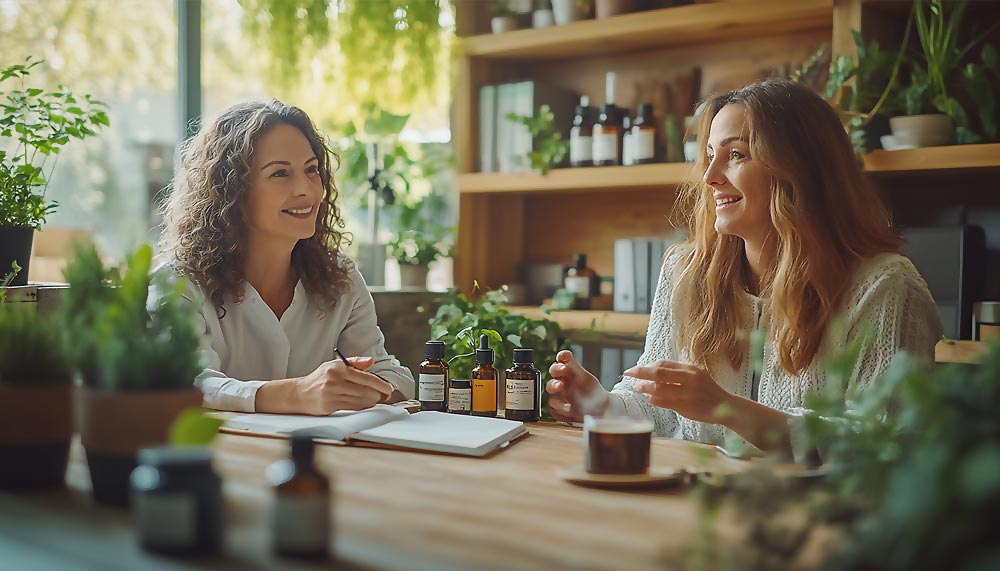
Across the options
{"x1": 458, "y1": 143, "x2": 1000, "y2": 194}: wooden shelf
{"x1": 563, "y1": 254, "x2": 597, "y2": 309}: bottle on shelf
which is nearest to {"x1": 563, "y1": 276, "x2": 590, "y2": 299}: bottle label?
{"x1": 563, "y1": 254, "x2": 597, "y2": 309}: bottle on shelf

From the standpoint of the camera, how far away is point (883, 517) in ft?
2.51

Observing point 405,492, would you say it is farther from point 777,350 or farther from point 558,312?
point 558,312

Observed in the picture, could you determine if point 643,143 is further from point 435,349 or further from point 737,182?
point 435,349

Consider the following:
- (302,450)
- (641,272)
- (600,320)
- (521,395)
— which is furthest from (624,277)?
(302,450)

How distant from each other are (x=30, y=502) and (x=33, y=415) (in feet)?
0.37

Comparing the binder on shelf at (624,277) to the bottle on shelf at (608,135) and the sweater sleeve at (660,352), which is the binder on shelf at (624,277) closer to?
the bottle on shelf at (608,135)

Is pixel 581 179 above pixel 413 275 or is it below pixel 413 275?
above

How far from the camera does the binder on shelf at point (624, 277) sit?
3.36m

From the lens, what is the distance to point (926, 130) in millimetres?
2746

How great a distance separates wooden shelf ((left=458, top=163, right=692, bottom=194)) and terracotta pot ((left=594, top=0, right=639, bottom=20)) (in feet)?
1.87

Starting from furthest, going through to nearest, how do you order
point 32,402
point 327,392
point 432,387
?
point 432,387 → point 327,392 → point 32,402

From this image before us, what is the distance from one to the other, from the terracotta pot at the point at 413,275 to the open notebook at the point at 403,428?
182cm

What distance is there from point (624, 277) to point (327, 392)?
1.81 meters

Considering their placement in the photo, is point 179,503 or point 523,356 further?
point 523,356
